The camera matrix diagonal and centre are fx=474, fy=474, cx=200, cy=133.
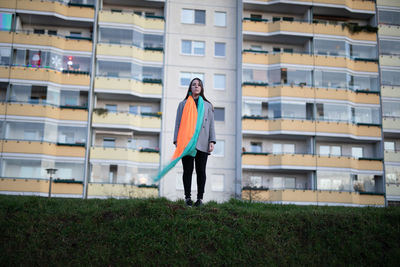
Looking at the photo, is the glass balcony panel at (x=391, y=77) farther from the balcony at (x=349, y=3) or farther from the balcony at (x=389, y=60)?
the balcony at (x=349, y=3)

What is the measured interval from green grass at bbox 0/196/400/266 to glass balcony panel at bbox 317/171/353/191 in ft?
115

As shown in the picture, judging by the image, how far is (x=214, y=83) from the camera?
48594mm

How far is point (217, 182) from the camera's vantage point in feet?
152

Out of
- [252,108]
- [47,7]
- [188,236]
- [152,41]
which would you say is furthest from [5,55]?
[188,236]

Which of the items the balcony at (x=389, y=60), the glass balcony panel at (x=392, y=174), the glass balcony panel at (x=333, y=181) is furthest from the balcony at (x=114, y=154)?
the balcony at (x=389, y=60)

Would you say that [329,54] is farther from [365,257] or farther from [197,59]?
[365,257]

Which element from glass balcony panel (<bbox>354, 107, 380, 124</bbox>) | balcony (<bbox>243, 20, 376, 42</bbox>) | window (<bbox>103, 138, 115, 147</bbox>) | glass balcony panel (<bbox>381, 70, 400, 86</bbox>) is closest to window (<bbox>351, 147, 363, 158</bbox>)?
glass balcony panel (<bbox>354, 107, 380, 124</bbox>)

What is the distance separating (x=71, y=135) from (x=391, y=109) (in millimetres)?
32633

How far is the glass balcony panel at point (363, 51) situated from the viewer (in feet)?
166

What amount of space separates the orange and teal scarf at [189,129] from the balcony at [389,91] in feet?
140

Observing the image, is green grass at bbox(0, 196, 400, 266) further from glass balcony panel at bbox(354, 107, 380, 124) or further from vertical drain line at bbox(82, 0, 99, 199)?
glass balcony panel at bbox(354, 107, 380, 124)

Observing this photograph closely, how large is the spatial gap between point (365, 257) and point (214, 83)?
39783 millimetres

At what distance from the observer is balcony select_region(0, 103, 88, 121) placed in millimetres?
42781

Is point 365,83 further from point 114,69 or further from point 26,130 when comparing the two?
point 26,130
